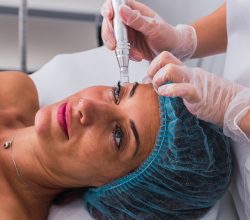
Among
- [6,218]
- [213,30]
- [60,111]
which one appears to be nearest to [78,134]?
[60,111]

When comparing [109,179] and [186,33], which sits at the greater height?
[186,33]

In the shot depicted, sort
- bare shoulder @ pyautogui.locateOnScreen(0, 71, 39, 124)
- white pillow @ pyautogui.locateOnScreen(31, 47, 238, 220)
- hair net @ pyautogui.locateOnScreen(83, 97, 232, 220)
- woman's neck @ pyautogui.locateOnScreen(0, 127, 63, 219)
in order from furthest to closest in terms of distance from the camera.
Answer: white pillow @ pyautogui.locateOnScreen(31, 47, 238, 220) → bare shoulder @ pyautogui.locateOnScreen(0, 71, 39, 124) → woman's neck @ pyautogui.locateOnScreen(0, 127, 63, 219) → hair net @ pyautogui.locateOnScreen(83, 97, 232, 220)

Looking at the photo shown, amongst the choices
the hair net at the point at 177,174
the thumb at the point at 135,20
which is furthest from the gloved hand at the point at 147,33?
the hair net at the point at 177,174

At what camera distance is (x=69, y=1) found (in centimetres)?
244

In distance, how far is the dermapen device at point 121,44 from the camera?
4.39ft

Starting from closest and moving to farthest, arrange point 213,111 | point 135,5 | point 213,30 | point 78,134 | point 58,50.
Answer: point 213,111 < point 78,134 < point 135,5 < point 213,30 < point 58,50

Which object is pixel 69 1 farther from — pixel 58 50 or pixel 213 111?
pixel 213 111

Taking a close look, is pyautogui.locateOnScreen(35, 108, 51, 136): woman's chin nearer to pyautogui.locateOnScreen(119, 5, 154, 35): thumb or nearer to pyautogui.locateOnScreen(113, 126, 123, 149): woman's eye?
pyautogui.locateOnScreen(113, 126, 123, 149): woman's eye

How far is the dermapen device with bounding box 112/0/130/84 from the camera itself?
1338mm

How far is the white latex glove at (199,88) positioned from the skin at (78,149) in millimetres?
135

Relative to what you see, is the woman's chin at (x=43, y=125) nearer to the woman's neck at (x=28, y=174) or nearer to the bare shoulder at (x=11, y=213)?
the woman's neck at (x=28, y=174)

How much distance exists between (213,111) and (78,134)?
40cm

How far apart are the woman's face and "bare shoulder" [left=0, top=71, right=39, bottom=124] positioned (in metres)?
0.41

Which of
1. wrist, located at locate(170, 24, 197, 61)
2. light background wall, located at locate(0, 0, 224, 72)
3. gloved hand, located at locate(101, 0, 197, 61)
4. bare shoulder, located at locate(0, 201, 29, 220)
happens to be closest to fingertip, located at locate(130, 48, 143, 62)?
gloved hand, located at locate(101, 0, 197, 61)
